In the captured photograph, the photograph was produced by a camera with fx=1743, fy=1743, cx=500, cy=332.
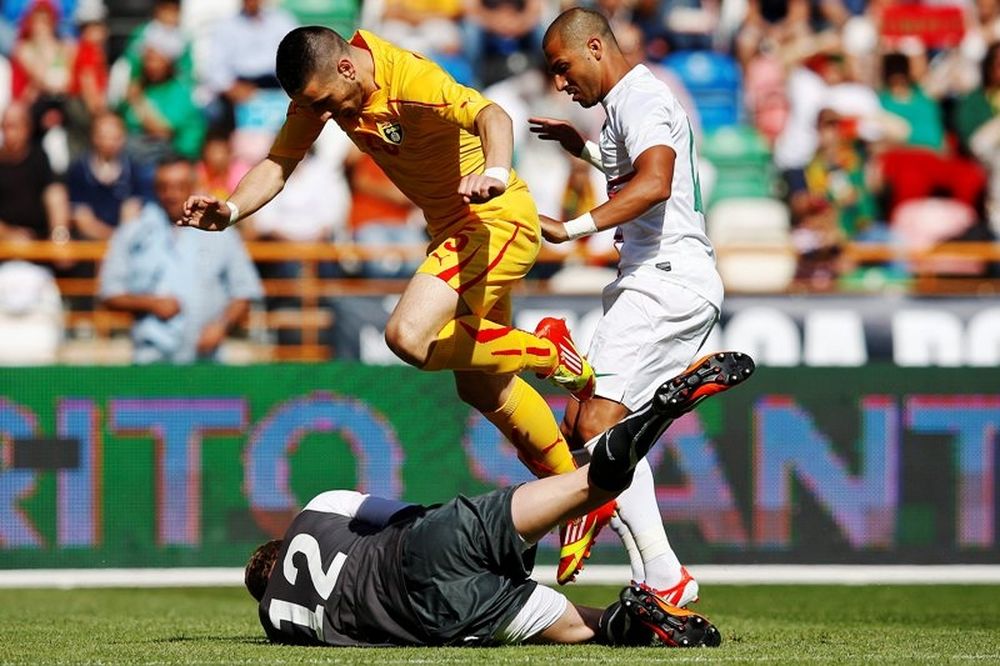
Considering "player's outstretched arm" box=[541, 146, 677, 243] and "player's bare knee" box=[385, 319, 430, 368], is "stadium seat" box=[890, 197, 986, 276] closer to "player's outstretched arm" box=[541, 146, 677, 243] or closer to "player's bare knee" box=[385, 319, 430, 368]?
"player's outstretched arm" box=[541, 146, 677, 243]

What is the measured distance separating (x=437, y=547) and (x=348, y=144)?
9102 mm

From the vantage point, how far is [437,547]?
668cm

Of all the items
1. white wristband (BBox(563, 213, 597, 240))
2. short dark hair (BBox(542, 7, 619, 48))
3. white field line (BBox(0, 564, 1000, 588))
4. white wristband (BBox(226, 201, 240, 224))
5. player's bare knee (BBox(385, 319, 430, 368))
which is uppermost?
short dark hair (BBox(542, 7, 619, 48))

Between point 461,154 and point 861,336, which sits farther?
point 861,336

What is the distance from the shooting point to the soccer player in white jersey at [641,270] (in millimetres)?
7773

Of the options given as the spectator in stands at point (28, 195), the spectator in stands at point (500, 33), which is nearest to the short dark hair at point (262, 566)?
the spectator in stands at point (28, 195)

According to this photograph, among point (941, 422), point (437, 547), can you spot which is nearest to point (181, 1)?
point (941, 422)

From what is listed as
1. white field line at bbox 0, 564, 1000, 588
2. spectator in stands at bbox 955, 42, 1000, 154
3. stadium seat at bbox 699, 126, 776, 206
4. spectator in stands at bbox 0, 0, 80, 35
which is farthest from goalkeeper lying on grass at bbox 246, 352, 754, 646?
spectator in stands at bbox 955, 42, 1000, 154

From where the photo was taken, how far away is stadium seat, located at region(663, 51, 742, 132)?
54.6 feet

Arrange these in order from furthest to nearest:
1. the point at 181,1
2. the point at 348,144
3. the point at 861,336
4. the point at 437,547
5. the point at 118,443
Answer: the point at 181,1, the point at 348,144, the point at 861,336, the point at 118,443, the point at 437,547

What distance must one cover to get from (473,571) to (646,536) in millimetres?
1257

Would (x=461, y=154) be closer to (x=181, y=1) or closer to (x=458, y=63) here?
(x=458, y=63)

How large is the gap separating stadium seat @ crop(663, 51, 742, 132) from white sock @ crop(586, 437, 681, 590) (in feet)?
30.4

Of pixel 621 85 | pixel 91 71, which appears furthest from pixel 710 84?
pixel 621 85
